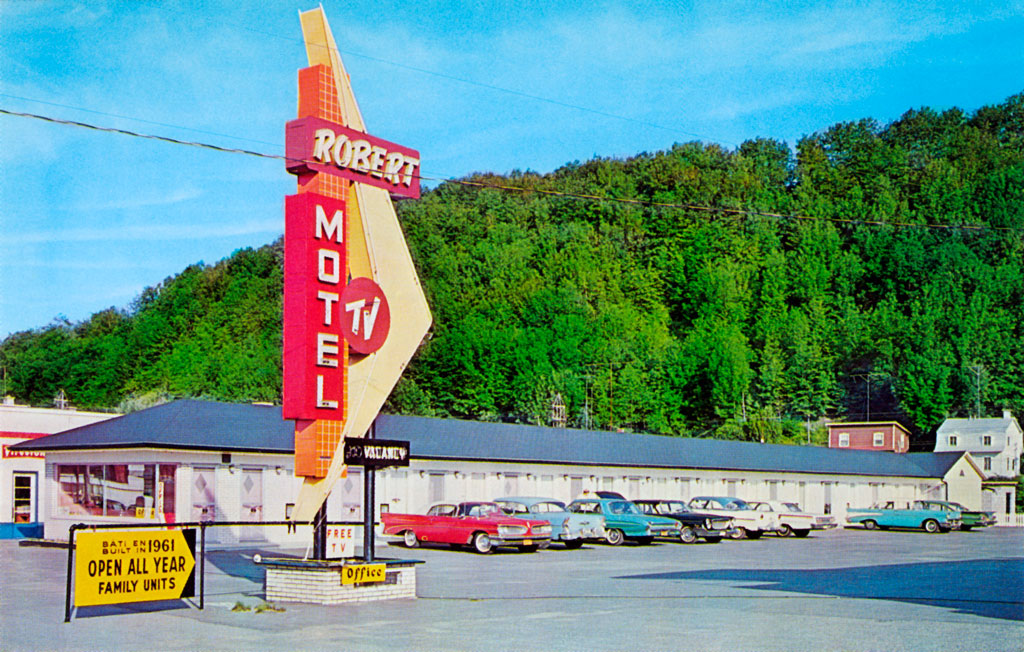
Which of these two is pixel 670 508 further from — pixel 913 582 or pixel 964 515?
pixel 913 582

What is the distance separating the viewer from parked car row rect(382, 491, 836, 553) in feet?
101

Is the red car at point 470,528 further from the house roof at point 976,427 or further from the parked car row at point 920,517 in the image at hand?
the house roof at point 976,427

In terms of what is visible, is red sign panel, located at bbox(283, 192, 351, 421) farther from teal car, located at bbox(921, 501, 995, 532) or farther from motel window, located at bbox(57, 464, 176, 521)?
teal car, located at bbox(921, 501, 995, 532)

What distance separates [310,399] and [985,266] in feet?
372

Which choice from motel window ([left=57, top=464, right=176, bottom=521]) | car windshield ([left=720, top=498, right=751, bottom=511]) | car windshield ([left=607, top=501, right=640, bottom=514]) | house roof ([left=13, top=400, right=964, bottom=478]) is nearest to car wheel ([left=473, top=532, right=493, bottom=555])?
car windshield ([left=607, top=501, right=640, bottom=514])

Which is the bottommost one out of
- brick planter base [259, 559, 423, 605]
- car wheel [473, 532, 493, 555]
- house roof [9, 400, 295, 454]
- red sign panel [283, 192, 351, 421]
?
car wheel [473, 532, 493, 555]

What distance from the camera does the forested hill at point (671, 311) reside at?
358 ft

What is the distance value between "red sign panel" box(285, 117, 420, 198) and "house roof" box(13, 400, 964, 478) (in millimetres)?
15280

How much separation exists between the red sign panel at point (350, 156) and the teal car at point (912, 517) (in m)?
35.9

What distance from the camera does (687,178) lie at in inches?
5315

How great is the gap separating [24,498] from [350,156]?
28143 mm

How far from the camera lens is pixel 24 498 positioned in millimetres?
39906

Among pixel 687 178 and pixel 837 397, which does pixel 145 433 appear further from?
pixel 687 178

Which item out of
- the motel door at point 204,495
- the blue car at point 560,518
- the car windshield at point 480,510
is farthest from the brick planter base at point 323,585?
the motel door at point 204,495
